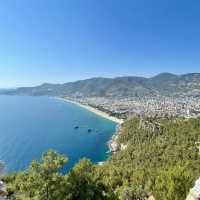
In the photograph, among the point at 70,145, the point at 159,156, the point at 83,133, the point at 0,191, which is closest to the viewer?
the point at 0,191

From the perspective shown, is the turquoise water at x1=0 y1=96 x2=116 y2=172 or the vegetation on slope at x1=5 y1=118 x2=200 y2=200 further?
the turquoise water at x1=0 y1=96 x2=116 y2=172

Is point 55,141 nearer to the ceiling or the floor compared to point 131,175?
nearer to the floor

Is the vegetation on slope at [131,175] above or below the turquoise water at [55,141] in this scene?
above

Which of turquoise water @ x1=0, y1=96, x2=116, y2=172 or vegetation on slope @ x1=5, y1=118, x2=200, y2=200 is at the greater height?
vegetation on slope @ x1=5, y1=118, x2=200, y2=200

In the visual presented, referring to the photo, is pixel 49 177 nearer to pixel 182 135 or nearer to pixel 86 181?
pixel 86 181

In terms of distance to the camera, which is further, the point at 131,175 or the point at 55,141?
the point at 55,141

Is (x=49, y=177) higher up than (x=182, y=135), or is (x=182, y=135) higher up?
(x=49, y=177)

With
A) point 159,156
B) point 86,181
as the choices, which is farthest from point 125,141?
point 86,181

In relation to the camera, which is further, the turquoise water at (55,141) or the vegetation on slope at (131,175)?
the turquoise water at (55,141)
